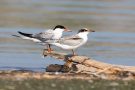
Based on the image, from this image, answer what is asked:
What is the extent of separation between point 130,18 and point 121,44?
818 cm

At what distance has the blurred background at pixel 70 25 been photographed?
20.8m

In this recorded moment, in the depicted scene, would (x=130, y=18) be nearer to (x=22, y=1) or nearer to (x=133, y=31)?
(x=133, y=31)

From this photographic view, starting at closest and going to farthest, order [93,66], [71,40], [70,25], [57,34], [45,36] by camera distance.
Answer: [93,66], [71,40], [45,36], [57,34], [70,25]

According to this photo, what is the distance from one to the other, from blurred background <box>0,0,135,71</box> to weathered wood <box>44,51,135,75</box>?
91 cm

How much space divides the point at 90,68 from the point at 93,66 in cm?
10

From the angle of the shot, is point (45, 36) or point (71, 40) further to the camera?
point (45, 36)

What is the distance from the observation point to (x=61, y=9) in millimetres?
36594

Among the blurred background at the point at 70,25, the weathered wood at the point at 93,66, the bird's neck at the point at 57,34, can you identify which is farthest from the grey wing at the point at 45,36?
the weathered wood at the point at 93,66

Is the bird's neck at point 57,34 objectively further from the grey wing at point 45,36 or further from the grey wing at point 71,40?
the grey wing at point 71,40

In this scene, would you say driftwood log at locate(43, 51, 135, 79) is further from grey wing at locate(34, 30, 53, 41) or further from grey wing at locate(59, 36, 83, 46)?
grey wing at locate(34, 30, 53, 41)

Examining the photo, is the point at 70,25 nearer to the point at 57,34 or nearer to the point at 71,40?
the point at 57,34

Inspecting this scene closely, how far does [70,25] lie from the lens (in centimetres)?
2961

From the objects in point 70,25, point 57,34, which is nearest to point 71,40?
point 57,34

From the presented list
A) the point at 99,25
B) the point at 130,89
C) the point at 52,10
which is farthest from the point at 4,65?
the point at 52,10
